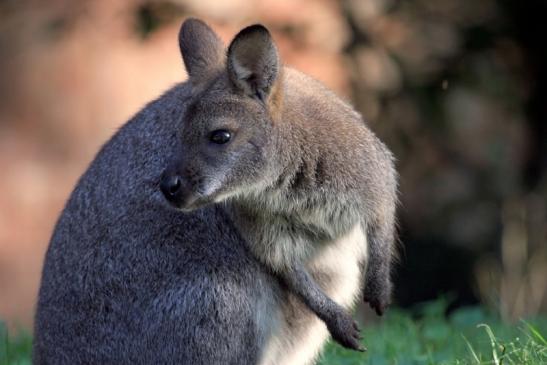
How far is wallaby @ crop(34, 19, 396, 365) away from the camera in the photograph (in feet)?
19.9

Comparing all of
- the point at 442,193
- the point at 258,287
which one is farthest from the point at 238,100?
the point at 442,193

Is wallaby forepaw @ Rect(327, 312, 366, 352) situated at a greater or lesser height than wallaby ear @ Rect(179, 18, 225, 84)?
lesser

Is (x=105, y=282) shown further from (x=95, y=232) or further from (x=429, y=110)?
(x=429, y=110)

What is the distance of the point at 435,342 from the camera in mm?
7434

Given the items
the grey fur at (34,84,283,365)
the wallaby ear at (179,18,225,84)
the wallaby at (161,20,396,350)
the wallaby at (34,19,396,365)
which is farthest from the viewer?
the wallaby ear at (179,18,225,84)

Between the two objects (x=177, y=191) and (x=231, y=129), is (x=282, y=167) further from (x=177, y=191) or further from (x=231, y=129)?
(x=177, y=191)

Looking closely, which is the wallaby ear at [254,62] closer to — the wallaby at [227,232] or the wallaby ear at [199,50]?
the wallaby at [227,232]

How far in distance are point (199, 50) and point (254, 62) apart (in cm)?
50

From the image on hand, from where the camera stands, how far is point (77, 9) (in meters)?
12.0

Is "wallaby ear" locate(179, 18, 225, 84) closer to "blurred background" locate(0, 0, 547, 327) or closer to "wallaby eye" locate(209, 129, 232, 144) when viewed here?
"wallaby eye" locate(209, 129, 232, 144)

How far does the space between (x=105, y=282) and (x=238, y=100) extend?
122 centimetres

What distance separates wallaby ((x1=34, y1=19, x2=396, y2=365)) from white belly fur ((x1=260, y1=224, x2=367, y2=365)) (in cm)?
1

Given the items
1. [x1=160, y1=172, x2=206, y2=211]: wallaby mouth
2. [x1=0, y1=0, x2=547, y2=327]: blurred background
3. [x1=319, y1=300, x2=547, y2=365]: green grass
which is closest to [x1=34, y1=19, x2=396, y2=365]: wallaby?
[x1=160, y1=172, x2=206, y2=211]: wallaby mouth

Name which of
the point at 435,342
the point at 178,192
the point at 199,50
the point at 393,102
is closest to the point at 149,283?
the point at 178,192
